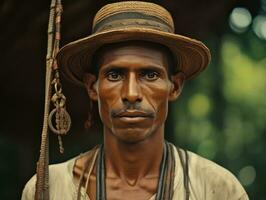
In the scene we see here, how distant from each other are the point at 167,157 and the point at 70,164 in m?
0.38

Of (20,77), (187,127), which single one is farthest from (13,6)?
(187,127)

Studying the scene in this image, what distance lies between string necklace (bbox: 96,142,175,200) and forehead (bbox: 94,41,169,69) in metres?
0.36

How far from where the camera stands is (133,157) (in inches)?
116

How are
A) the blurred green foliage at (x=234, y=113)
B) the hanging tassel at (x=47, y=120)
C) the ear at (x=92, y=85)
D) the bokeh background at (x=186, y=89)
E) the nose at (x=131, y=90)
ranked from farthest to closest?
the blurred green foliage at (x=234, y=113) → the bokeh background at (x=186, y=89) → the ear at (x=92, y=85) → the hanging tassel at (x=47, y=120) → the nose at (x=131, y=90)

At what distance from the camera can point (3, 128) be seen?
5.08 meters

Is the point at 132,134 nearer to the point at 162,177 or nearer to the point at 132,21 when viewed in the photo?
the point at 162,177

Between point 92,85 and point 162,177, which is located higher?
point 92,85

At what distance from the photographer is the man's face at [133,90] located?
2779mm

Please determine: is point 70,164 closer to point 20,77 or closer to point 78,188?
point 78,188

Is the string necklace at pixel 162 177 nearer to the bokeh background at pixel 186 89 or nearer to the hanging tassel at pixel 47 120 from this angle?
the hanging tassel at pixel 47 120

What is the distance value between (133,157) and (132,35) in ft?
1.54

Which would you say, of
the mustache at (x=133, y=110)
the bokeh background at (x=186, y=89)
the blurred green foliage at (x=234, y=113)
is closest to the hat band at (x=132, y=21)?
the mustache at (x=133, y=110)

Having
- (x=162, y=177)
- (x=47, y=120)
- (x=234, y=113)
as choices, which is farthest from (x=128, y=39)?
(x=234, y=113)

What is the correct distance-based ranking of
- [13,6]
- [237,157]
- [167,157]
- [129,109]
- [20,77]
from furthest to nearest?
1. [237,157]
2. [20,77]
3. [13,6]
4. [167,157]
5. [129,109]
